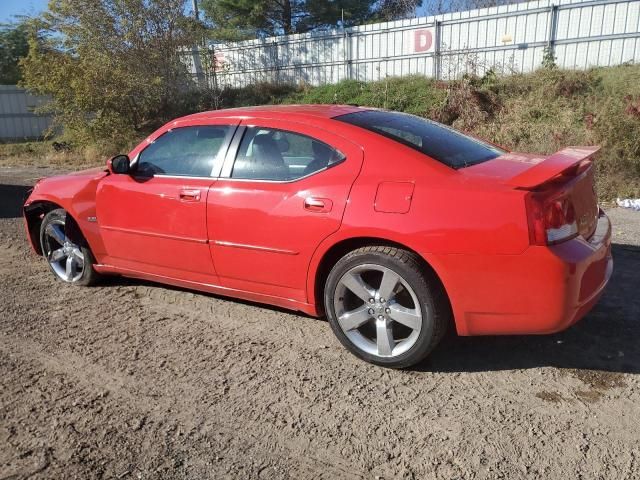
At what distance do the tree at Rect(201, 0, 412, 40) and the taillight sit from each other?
86.5 feet

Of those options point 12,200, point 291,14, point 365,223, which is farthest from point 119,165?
point 291,14

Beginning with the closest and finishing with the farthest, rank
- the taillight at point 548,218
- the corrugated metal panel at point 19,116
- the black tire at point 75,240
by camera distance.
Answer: the taillight at point 548,218 → the black tire at point 75,240 → the corrugated metal panel at point 19,116

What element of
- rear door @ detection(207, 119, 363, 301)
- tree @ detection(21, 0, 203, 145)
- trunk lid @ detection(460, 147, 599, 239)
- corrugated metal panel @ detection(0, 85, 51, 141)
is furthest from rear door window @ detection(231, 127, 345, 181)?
corrugated metal panel @ detection(0, 85, 51, 141)

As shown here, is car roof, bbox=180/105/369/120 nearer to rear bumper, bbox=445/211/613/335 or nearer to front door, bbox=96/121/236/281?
front door, bbox=96/121/236/281

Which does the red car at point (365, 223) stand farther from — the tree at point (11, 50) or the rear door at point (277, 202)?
the tree at point (11, 50)

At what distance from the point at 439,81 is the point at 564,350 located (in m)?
13.0

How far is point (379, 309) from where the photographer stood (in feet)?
10.6

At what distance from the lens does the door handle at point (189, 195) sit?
387 cm

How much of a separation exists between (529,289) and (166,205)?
260cm

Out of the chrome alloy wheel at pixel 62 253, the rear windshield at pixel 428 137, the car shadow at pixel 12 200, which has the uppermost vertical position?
the rear windshield at pixel 428 137

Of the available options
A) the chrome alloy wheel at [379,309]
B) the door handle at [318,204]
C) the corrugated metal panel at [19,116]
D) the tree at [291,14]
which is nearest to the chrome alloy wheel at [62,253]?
the door handle at [318,204]

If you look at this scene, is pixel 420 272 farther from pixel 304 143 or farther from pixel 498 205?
pixel 304 143

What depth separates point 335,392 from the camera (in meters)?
3.06

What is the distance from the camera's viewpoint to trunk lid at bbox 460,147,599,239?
285 centimetres
